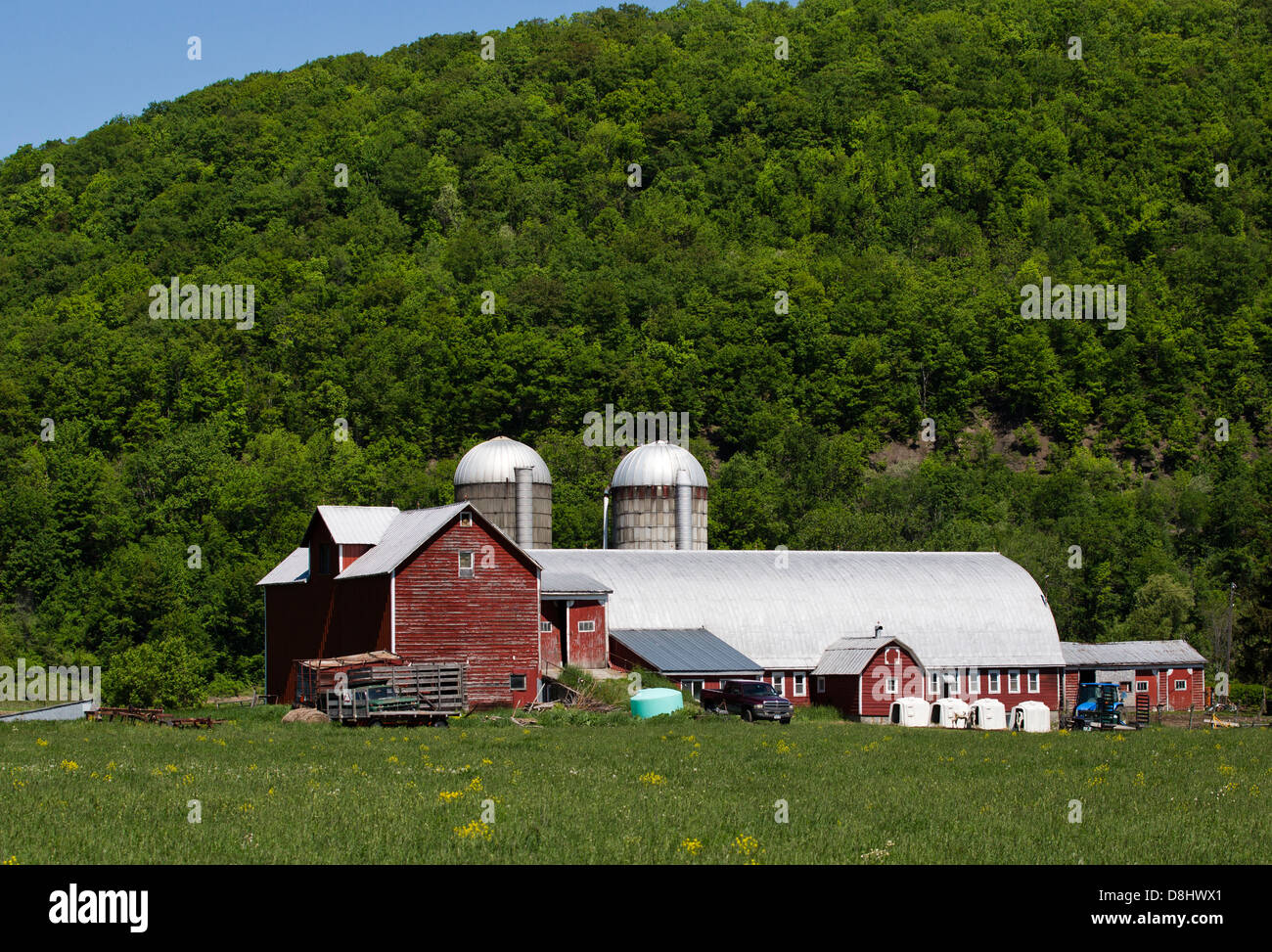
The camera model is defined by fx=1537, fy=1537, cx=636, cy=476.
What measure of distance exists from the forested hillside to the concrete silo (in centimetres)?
1857

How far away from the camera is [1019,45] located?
7849 inches

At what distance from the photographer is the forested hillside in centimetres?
10125

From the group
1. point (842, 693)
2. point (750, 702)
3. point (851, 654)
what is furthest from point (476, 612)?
point (851, 654)

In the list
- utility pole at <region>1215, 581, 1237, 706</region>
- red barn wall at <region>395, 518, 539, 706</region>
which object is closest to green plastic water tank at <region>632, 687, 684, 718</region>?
red barn wall at <region>395, 518, 539, 706</region>

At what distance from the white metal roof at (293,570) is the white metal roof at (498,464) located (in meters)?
12.0

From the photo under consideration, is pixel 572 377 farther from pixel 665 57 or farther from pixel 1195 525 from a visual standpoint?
pixel 665 57

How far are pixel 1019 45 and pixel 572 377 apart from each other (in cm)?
10173

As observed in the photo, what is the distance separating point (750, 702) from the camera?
5150 centimetres

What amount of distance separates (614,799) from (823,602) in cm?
4731

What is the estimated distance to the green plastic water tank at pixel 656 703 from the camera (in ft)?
162

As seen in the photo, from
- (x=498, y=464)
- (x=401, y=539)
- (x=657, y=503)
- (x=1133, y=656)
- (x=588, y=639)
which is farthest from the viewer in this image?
(x=1133, y=656)

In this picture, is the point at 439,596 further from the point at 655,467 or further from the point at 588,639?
the point at 655,467

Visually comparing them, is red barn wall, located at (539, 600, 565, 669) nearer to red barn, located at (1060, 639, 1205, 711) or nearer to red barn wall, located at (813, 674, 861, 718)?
red barn wall, located at (813, 674, 861, 718)

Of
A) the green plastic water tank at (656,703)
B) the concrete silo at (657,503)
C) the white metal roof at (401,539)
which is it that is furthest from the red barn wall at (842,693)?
the white metal roof at (401,539)
